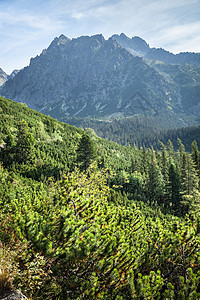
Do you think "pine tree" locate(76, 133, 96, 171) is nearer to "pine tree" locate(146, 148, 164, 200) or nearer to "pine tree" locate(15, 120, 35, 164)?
"pine tree" locate(15, 120, 35, 164)

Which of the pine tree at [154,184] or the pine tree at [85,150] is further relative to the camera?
the pine tree at [154,184]

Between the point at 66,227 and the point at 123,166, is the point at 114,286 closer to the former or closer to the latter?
the point at 66,227

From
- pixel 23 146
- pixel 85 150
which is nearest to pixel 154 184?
pixel 85 150

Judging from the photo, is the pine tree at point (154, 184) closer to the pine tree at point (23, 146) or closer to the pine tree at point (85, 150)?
the pine tree at point (85, 150)

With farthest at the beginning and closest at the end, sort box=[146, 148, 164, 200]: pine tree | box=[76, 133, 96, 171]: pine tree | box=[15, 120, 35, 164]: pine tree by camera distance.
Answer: box=[146, 148, 164, 200]: pine tree < box=[76, 133, 96, 171]: pine tree < box=[15, 120, 35, 164]: pine tree

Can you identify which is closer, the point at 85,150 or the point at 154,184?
the point at 85,150

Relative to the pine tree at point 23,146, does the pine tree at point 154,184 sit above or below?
below

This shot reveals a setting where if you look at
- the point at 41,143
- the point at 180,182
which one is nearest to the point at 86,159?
the point at 41,143

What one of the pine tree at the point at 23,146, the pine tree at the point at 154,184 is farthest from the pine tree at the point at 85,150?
the pine tree at the point at 154,184

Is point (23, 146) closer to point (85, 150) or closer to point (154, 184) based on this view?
point (85, 150)

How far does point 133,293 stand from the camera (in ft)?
15.7

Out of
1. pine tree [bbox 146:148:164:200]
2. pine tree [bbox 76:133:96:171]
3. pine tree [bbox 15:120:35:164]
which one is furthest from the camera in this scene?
pine tree [bbox 146:148:164:200]

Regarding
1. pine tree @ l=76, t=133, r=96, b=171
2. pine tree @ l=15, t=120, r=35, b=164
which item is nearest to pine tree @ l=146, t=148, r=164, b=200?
pine tree @ l=76, t=133, r=96, b=171

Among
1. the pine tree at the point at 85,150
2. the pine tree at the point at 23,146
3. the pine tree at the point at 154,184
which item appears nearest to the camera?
the pine tree at the point at 23,146
